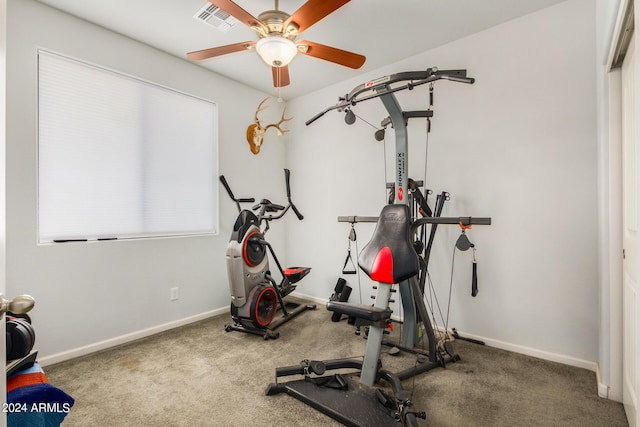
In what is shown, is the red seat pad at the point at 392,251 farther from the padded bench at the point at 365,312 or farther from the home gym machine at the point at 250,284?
the home gym machine at the point at 250,284

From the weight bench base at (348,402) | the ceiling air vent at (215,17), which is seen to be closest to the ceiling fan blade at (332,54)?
the ceiling air vent at (215,17)

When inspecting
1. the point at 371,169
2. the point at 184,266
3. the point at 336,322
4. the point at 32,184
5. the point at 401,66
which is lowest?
the point at 336,322

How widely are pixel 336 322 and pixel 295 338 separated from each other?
57 cm

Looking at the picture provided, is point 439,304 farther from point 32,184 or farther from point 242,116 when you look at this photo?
point 32,184

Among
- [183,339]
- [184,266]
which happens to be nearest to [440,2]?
[184,266]

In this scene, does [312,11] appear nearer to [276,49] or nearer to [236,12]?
[276,49]

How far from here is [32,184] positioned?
2.22 m

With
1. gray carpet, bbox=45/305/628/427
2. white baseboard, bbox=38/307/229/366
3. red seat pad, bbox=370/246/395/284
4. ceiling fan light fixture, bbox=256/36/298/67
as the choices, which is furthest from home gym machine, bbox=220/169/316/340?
ceiling fan light fixture, bbox=256/36/298/67

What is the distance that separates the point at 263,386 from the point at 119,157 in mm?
2290

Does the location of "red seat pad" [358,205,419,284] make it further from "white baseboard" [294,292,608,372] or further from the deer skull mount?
the deer skull mount

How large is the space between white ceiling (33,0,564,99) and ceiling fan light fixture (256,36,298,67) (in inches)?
21.6

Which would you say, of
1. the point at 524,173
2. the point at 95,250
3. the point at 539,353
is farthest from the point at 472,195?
the point at 95,250

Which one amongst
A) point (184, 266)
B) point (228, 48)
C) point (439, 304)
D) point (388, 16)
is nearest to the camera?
point (228, 48)

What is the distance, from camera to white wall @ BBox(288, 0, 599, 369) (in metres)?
2.21
